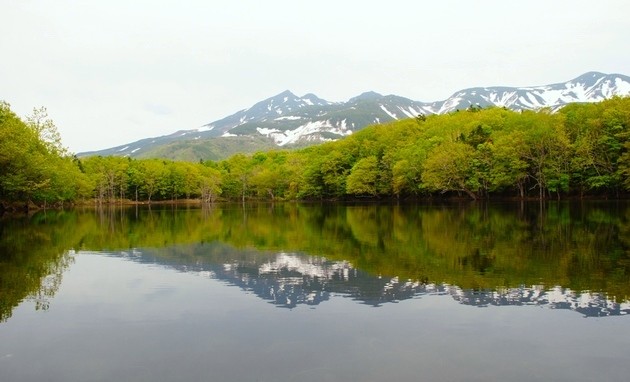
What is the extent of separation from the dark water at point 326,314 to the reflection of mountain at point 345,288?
7cm

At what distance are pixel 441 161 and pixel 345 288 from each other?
72428 millimetres

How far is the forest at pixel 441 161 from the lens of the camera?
6694 centimetres

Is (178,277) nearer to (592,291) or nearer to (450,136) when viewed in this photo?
(592,291)

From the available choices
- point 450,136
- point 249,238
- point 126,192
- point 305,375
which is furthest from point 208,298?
point 126,192

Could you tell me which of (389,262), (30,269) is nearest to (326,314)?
(389,262)

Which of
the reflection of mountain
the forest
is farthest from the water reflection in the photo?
the forest

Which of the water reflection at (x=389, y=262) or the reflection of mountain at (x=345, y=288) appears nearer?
the reflection of mountain at (x=345, y=288)

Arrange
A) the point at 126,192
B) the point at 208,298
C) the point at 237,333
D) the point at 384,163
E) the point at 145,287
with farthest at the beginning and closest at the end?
the point at 126,192 < the point at 384,163 < the point at 145,287 < the point at 208,298 < the point at 237,333

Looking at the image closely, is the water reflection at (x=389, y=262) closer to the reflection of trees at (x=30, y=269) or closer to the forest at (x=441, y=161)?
the reflection of trees at (x=30, y=269)

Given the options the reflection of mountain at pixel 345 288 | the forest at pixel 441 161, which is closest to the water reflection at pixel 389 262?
the reflection of mountain at pixel 345 288

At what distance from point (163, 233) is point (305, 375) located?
30.2 m

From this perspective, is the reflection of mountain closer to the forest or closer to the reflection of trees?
the reflection of trees

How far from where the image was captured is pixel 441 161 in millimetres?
84125

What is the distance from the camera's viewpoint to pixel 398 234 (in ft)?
98.5
